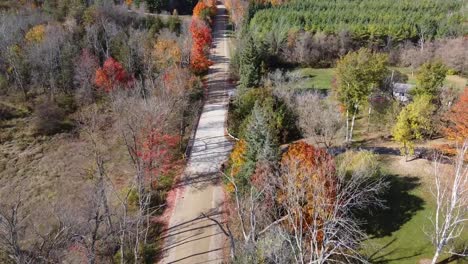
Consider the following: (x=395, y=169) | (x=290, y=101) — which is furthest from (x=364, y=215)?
(x=290, y=101)

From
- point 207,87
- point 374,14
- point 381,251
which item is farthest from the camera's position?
point 374,14

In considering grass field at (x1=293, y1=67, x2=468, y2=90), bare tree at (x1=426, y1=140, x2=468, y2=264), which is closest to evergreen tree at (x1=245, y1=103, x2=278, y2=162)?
bare tree at (x1=426, y1=140, x2=468, y2=264)

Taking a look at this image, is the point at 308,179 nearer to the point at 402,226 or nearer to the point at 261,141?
the point at 261,141

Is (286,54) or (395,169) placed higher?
(286,54)

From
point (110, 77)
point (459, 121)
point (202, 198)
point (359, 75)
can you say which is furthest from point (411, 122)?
point (110, 77)

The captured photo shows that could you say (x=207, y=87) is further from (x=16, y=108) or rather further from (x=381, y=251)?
(x=381, y=251)
